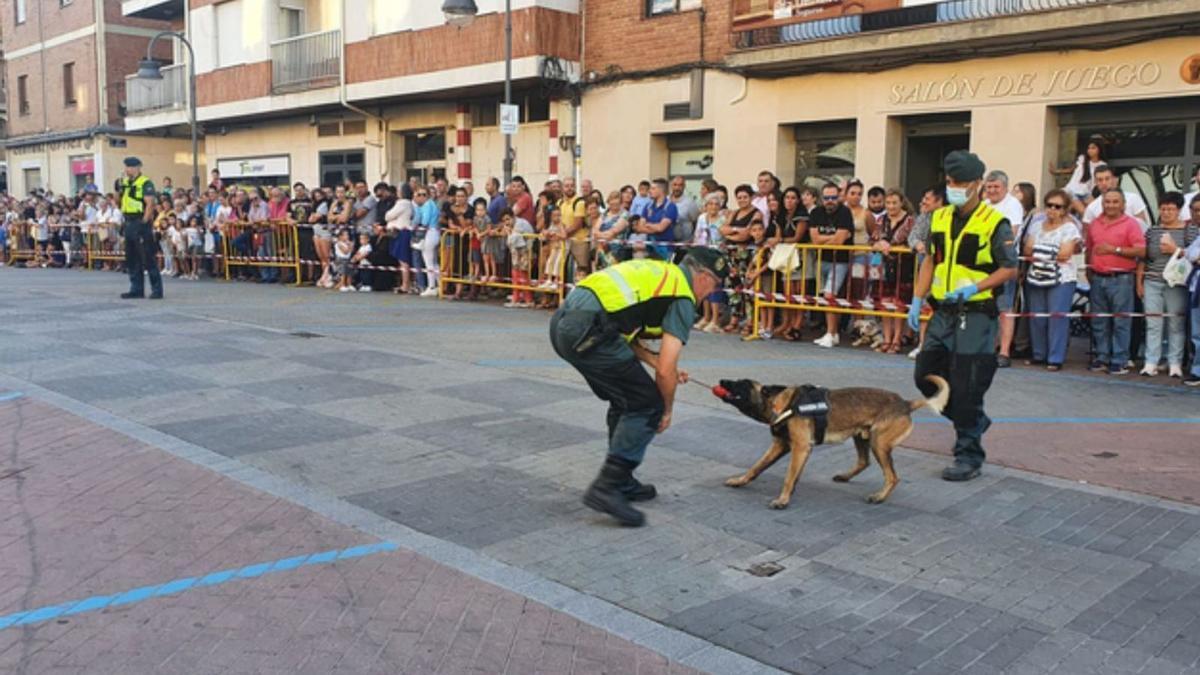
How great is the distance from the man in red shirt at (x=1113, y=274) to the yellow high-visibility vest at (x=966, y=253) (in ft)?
14.6

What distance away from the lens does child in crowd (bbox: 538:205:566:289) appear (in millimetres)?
Answer: 14438

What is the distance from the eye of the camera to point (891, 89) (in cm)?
1473

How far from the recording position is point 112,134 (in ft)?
111

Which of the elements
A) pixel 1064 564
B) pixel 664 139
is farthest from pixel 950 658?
pixel 664 139

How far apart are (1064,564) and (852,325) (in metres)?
7.35

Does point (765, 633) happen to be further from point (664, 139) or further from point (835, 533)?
point (664, 139)

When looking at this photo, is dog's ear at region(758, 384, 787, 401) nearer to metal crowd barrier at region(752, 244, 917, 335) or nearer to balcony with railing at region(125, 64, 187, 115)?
metal crowd barrier at region(752, 244, 917, 335)

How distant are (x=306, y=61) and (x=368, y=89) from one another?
315cm

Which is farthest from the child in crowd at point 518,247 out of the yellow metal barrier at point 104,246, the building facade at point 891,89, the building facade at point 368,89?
the yellow metal barrier at point 104,246

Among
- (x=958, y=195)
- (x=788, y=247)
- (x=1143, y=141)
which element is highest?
(x=1143, y=141)

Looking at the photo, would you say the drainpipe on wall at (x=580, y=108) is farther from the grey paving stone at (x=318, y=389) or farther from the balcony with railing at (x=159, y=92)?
the balcony with railing at (x=159, y=92)

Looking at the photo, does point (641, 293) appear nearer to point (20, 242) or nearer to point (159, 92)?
point (20, 242)

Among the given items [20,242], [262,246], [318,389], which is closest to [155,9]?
[20,242]

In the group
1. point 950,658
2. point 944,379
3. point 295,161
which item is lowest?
point 950,658
